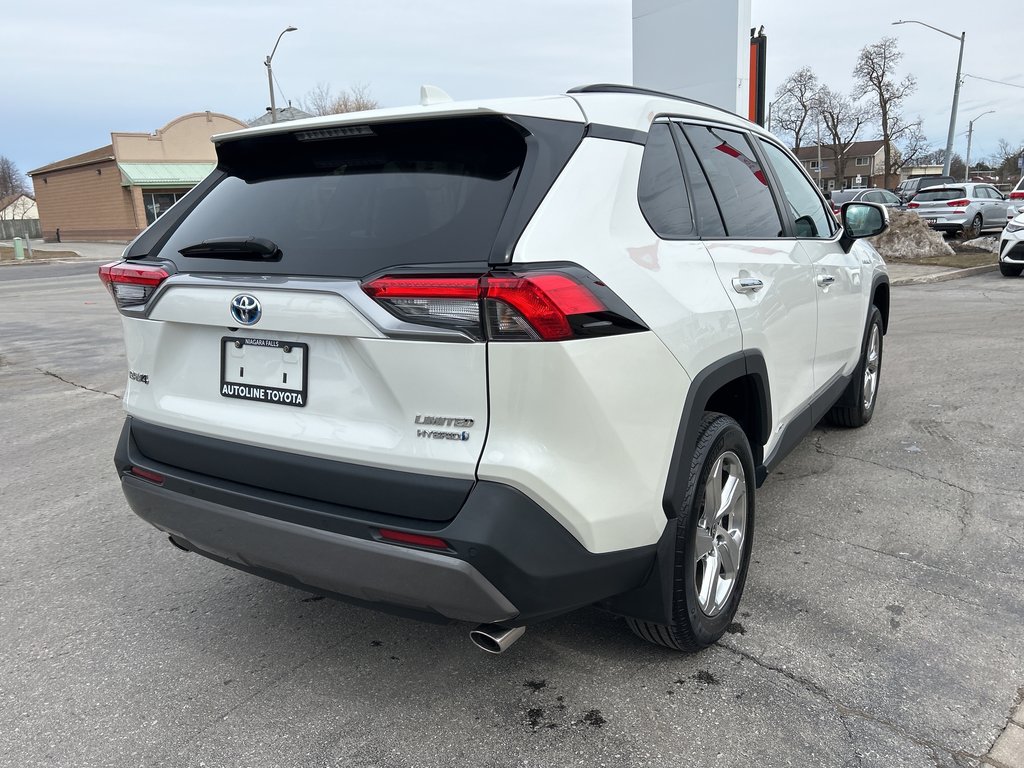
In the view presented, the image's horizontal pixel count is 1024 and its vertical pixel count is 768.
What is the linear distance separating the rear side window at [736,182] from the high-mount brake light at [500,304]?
1265 mm

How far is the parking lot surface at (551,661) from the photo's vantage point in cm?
232

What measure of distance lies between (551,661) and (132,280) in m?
1.93

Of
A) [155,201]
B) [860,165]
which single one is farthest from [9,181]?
[860,165]

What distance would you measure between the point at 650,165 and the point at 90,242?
55.6 m

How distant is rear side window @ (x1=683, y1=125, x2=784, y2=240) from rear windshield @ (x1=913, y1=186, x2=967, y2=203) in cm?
2106

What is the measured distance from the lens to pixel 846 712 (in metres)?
2.40

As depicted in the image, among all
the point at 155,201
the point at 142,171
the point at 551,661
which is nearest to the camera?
the point at 551,661

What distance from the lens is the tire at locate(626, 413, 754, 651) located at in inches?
95.6

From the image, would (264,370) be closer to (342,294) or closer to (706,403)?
(342,294)

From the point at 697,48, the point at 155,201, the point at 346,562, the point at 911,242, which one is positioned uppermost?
the point at 697,48

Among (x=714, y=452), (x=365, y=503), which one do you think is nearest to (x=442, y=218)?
(x=365, y=503)

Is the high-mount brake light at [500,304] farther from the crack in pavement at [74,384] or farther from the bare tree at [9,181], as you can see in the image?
the bare tree at [9,181]

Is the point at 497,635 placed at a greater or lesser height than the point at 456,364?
lesser

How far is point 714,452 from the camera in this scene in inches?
101
